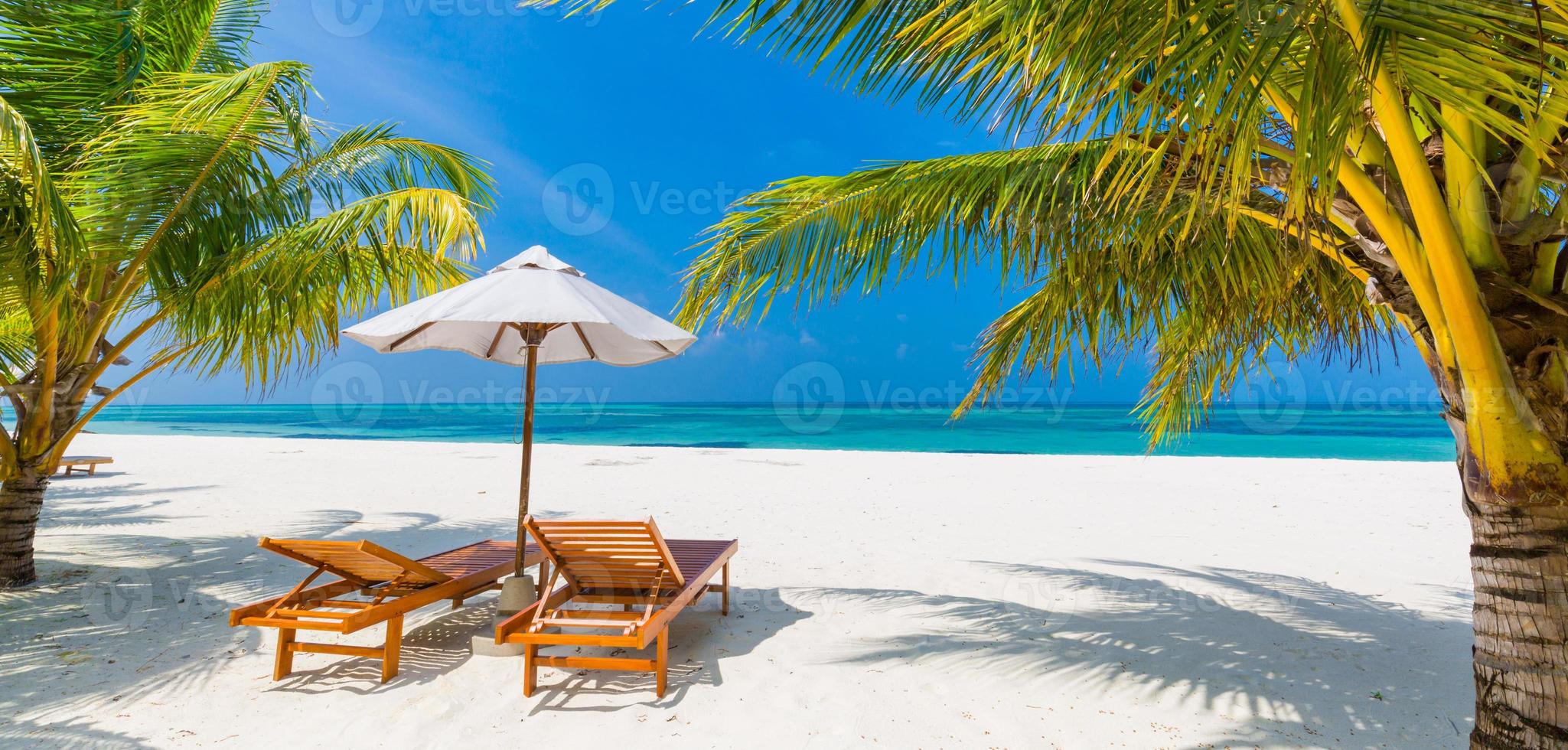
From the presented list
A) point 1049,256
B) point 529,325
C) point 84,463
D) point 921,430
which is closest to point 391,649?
point 529,325

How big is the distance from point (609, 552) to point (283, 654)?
5.01 ft

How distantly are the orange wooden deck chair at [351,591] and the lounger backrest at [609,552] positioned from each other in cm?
64

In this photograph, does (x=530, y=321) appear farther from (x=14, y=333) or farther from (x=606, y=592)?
(x=14, y=333)

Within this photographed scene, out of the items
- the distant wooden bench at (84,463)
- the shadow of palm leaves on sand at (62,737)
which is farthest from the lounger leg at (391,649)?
the distant wooden bench at (84,463)

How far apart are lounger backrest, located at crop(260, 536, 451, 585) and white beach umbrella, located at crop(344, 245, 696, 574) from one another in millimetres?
541

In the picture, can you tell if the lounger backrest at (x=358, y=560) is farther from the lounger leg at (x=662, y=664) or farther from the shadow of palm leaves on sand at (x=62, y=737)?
the lounger leg at (x=662, y=664)

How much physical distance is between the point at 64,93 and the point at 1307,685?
25.4 feet

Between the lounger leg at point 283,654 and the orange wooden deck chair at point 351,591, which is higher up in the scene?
the orange wooden deck chair at point 351,591

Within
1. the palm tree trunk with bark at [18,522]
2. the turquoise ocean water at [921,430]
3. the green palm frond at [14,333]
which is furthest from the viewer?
the turquoise ocean water at [921,430]

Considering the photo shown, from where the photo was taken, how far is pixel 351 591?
381cm

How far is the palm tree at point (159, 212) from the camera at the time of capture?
13.7ft

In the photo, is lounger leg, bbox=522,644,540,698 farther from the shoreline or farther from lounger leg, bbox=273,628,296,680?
the shoreline

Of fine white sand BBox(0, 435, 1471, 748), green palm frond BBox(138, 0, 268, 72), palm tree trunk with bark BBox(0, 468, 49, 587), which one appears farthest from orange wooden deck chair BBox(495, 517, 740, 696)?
green palm frond BBox(138, 0, 268, 72)

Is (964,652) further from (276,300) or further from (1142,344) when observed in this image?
(276,300)
